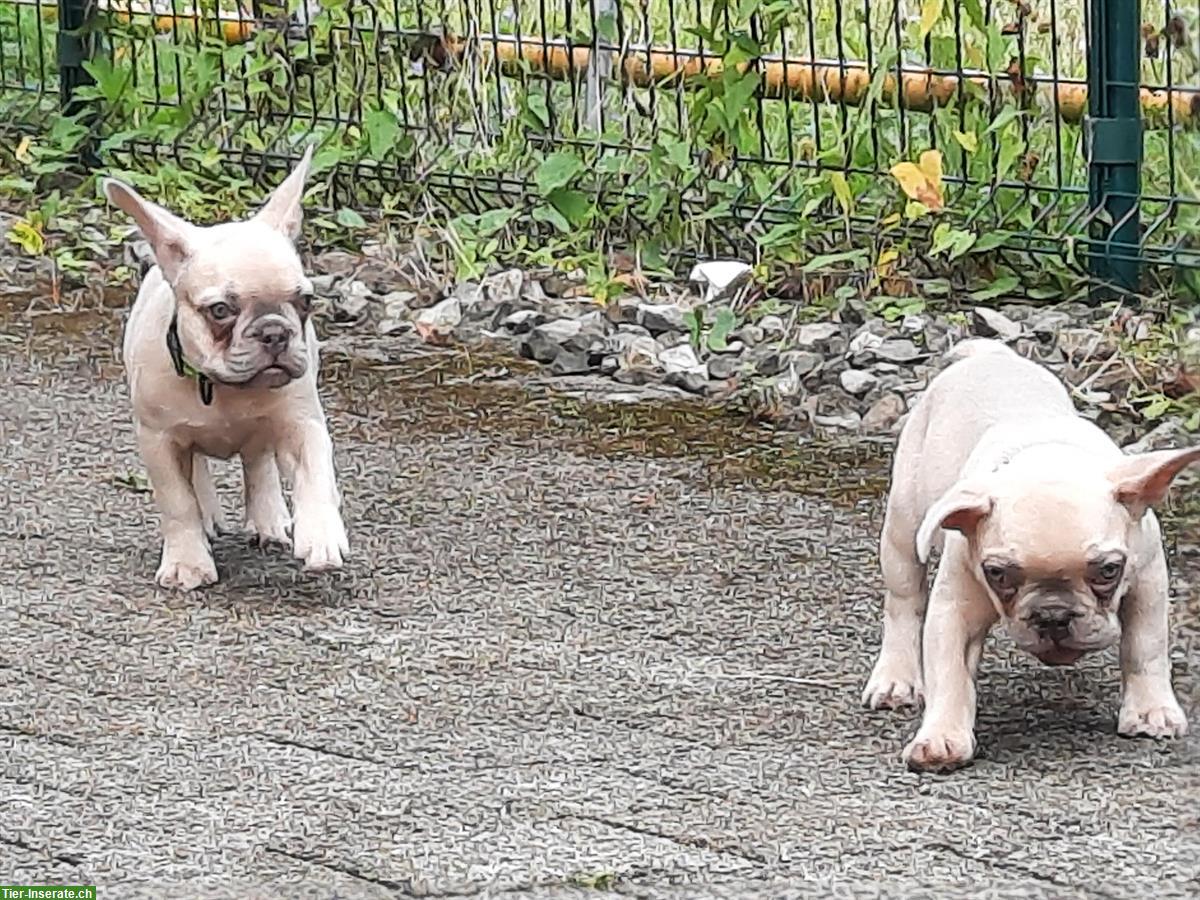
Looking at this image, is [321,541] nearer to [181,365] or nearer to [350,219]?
[181,365]

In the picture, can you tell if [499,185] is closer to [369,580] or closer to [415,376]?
[415,376]

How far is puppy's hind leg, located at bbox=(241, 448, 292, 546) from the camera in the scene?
4.53 meters

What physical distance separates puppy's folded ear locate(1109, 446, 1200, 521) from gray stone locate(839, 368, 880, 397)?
2146 millimetres

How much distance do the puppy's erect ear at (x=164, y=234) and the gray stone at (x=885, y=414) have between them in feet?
5.28

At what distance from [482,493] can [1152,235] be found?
1623 mm

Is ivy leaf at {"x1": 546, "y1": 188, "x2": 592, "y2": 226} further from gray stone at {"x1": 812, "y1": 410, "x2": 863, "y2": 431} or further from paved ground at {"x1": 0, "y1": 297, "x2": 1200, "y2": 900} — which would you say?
gray stone at {"x1": 812, "y1": 410, "x2": 863, "y2": 431}

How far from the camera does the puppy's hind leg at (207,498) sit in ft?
15.0

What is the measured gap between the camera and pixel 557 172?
640 cm

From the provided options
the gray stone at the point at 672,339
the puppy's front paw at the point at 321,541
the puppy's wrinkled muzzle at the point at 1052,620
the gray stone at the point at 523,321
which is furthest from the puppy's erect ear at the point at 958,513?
the gray stone at the point at 523,321

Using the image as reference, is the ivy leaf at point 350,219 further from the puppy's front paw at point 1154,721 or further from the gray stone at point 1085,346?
the puppy's front paw at point 1154,721

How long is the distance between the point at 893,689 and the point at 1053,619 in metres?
0.47

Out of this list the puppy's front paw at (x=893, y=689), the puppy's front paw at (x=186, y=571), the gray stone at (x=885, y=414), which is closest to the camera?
the puppy's front paw at (x=893, y=689)

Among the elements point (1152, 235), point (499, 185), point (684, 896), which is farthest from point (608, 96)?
point (684, 896)

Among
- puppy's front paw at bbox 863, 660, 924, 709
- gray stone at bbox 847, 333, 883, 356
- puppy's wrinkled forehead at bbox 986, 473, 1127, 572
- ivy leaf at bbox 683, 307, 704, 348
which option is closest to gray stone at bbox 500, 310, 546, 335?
ivy leaf at bbox 683, 307, 704, 348
